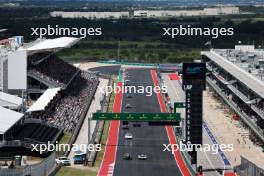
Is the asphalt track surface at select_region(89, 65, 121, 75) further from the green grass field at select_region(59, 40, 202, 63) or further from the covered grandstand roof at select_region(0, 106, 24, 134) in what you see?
the covered grandstand roof at select_region(0, 106, 24, 134)

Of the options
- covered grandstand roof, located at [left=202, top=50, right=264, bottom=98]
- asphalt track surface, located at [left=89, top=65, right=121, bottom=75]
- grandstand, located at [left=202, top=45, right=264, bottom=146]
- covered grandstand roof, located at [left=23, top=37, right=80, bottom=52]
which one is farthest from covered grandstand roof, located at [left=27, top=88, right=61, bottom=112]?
asphalt track surface, located at [left=89, top=65, right=121, bottom=75]

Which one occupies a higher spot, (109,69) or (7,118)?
(7,118)

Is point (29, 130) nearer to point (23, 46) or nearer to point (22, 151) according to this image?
→ point (22, 151)

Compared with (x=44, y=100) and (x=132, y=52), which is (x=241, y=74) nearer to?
(x=44, y=100)

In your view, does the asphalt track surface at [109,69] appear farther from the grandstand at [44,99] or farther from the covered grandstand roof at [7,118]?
the covered grandstand roof at [7,118]

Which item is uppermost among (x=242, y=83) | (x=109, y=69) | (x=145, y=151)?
(x=242, y=83)

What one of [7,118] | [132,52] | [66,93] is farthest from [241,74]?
[132,52]

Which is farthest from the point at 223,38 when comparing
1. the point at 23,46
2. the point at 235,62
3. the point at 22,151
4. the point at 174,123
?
the point at 22,151
